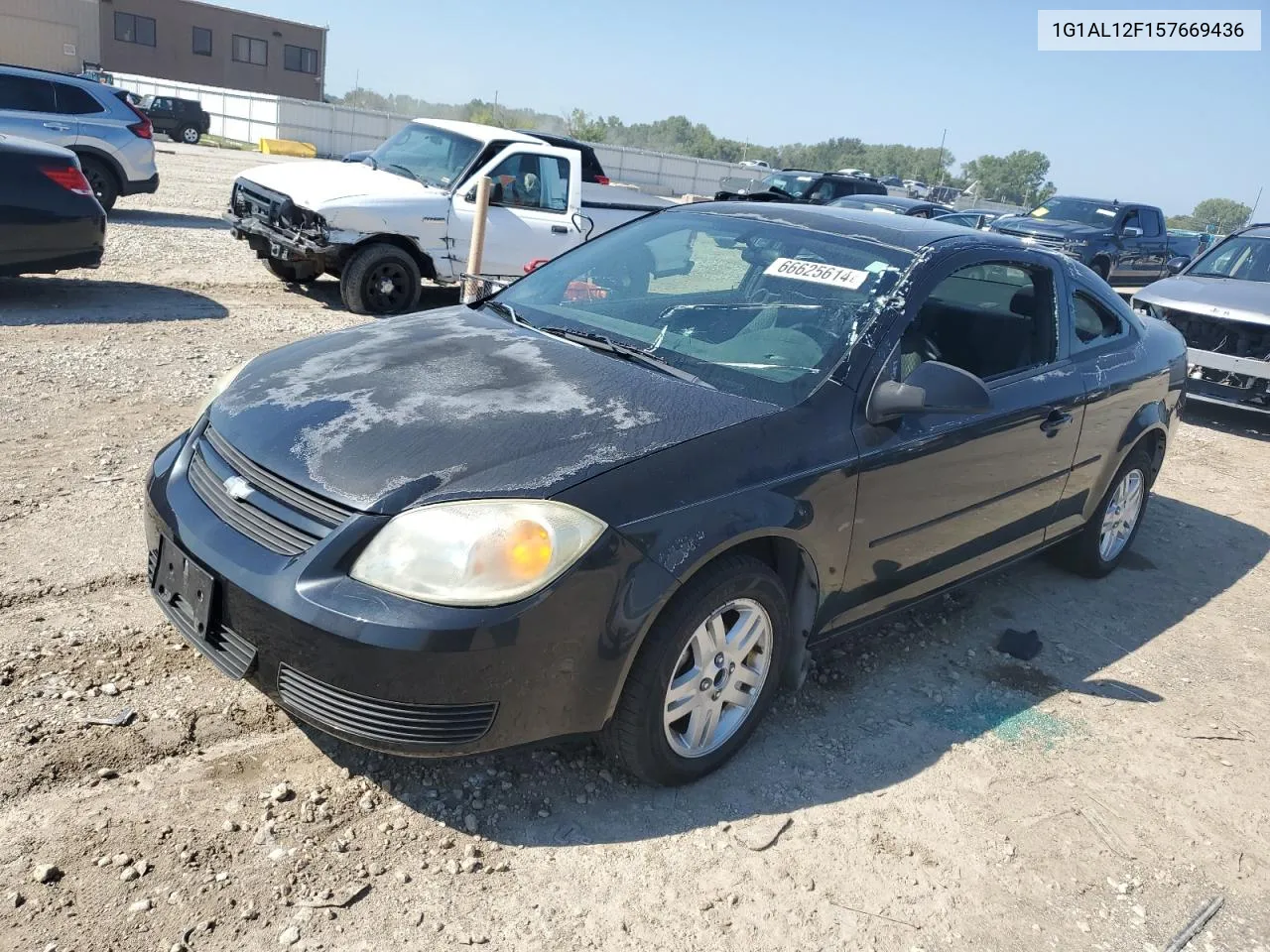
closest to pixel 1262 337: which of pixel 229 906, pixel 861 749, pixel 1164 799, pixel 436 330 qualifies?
pixel 1164 799

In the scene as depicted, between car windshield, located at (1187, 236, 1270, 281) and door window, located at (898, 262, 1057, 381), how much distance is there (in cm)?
686

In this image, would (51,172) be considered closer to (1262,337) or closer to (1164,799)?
(1164,799)

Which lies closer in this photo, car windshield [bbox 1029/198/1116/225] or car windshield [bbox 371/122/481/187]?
car windshield [bbox 371/122/481/187]

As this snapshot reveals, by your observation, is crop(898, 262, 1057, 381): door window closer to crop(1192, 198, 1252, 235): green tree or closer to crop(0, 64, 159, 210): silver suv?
crop(0, 64, 159, 210): silver suv

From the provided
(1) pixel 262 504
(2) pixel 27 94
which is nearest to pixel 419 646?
Answer: (1) pixel 262 504

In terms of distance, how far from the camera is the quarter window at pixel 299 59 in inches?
2298

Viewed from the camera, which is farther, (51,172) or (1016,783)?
(51,172)

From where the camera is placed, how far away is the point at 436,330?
3.72 metres

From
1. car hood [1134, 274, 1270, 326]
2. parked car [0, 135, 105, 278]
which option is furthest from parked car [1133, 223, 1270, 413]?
parked car [0, 135, 105, 278]

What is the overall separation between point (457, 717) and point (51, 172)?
24.1 feet

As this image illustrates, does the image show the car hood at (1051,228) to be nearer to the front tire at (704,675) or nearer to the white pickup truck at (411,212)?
the white pickup truck at (411,212)

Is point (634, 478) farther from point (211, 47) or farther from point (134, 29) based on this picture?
point (211, 47)

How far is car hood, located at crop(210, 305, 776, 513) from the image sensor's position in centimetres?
263

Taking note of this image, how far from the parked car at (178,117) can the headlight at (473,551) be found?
36004 mm
